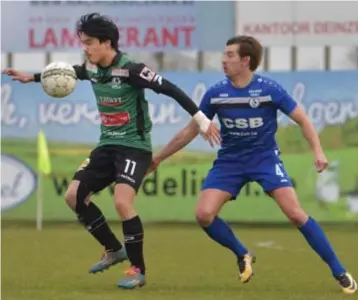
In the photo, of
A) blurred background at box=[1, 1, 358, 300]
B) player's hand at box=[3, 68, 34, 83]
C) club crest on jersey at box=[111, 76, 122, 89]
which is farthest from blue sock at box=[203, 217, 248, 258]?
blurred background at box=[1, 1, 358, 300]

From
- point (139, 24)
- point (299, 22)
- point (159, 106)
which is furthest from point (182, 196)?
point (299, 22)

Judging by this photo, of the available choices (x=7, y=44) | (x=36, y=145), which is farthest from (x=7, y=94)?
(x=7, y=44)

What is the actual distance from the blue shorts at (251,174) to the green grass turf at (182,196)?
349 inches

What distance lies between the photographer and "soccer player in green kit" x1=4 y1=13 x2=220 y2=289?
33.0ft

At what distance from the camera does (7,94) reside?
1939 centimetres

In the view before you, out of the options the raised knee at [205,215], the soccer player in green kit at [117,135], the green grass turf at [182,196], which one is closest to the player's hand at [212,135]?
the soccer player in green kit at [117,135]

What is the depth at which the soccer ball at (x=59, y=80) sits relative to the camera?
10.2 meters

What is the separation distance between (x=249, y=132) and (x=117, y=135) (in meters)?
1.07

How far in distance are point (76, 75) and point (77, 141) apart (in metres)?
9.11

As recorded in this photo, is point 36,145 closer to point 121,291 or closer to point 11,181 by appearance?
point 11,181

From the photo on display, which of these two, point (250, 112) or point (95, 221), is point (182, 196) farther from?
point (250, 112)

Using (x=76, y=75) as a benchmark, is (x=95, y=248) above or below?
below

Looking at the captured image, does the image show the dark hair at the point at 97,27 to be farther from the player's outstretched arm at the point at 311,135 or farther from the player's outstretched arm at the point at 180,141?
the player's outstretched arm at the point at 311,135

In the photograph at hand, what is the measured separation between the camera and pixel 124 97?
33.3 ft
